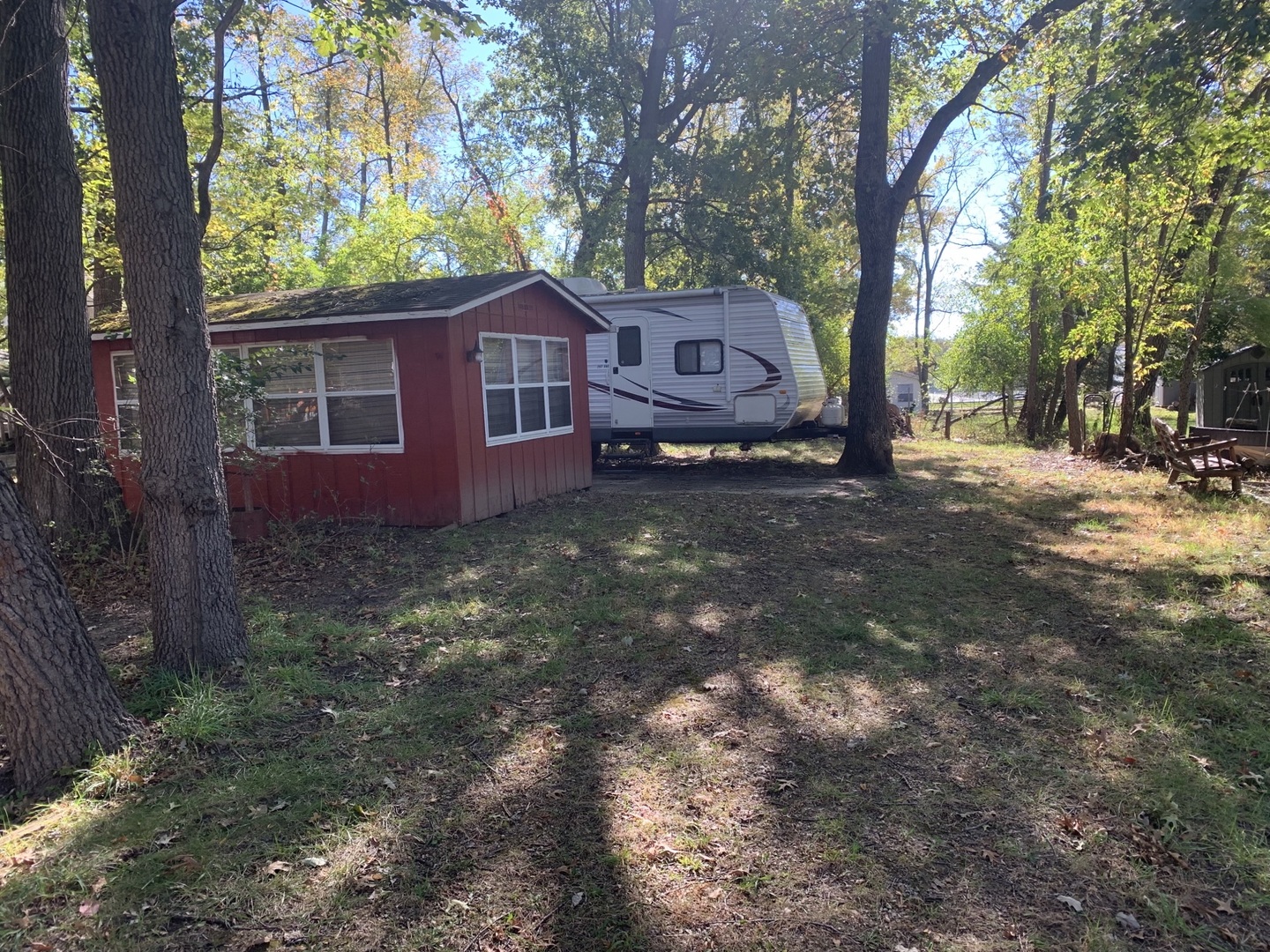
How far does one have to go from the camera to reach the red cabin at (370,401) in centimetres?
911

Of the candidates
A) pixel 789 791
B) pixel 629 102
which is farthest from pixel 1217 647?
pixel 629 102

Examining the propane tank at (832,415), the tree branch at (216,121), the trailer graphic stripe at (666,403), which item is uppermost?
the tree branch at (216,121)

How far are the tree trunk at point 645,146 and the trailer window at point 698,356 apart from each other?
5596 mm

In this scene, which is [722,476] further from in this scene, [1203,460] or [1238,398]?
[1238,398]

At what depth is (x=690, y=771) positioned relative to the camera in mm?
3699

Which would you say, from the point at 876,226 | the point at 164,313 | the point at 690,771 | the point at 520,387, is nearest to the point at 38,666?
the point at 164,313

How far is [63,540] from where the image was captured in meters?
7.68

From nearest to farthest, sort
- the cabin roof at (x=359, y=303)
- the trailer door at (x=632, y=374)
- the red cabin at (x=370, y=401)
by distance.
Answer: the cabin roof at (x=359, y=303) → the red cabin at (x=370, y=401) → the trailer door at (x=632, y=374)

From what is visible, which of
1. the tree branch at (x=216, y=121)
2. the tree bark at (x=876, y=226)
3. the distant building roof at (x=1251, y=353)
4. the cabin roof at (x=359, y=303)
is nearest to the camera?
the cabin roof at (x=359, y=303)

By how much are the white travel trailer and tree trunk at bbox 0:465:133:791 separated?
34.0ft

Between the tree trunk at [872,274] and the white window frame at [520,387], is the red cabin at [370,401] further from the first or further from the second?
the tree trunk at [872,274]

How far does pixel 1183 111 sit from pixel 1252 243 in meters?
14.9

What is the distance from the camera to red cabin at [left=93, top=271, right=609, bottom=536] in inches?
359

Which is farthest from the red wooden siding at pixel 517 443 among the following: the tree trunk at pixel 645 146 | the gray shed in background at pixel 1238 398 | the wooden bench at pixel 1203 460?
the gray shed in background at pixel 1238 398
